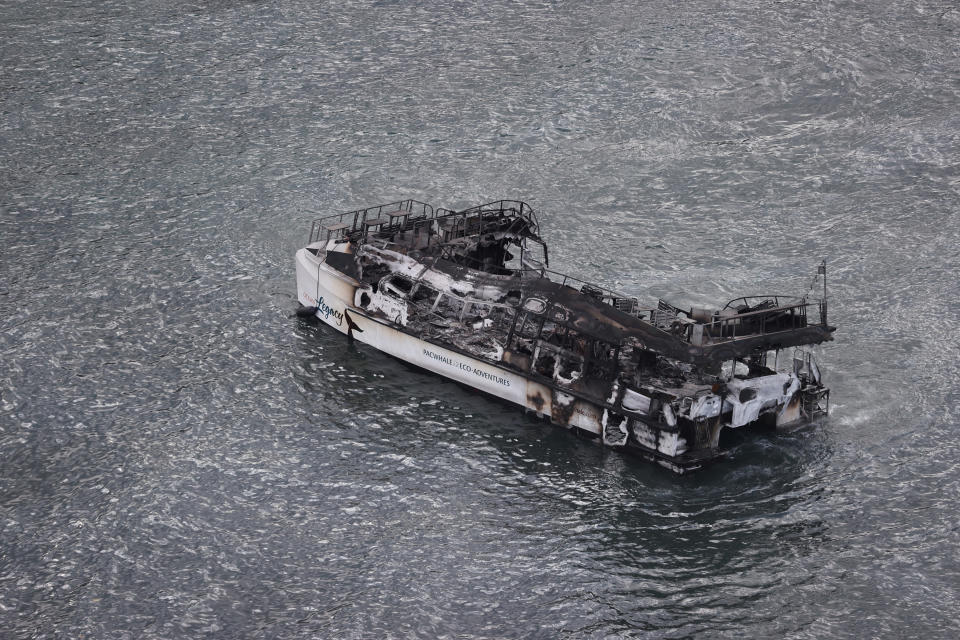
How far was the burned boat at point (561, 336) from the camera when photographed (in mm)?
49781

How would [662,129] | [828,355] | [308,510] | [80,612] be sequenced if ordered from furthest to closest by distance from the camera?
[662,129]
[828,355]
[308,510]
[80,612]

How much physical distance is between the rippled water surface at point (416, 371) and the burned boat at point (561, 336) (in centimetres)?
142

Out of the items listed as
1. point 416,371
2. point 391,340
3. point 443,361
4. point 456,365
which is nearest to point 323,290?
point 391,340

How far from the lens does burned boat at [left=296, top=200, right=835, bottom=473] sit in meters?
49.8

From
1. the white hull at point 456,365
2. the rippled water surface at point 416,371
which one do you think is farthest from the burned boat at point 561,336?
the rippled water surface at point 416,371

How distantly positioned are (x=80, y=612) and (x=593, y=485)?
789 inches

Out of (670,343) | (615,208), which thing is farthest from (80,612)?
(615,208)

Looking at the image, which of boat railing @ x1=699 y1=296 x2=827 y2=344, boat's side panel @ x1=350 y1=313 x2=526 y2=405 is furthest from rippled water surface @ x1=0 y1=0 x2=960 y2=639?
boat railing @ x1=699 y1=296 x2=827 y2=344

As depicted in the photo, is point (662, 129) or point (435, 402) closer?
point (435, 402)

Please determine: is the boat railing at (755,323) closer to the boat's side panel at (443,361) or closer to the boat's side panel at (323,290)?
the boat's side panel at (443,361)

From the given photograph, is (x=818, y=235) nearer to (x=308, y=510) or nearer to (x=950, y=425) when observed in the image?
(x=950, y=425)

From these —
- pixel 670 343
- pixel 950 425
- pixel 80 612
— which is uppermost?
pixel 670 343

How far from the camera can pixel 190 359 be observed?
58.4 meters

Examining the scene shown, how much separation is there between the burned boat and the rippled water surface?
142 cm
